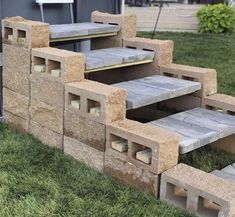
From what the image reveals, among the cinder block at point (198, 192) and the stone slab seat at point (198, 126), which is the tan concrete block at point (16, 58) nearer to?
the stone slab seat at point (198, 126)

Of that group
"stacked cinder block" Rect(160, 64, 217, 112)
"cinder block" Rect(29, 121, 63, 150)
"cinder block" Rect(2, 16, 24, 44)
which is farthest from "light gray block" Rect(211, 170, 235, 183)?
"cinder block" Rect(2, 16, 24, 44)

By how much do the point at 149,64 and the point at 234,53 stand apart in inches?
166

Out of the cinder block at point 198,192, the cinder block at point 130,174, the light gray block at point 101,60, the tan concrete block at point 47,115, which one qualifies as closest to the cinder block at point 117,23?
the light gray block at point 101,60

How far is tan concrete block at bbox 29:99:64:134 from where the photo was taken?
10.8ft

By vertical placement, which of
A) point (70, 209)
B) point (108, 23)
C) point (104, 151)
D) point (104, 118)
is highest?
point (108, 23)

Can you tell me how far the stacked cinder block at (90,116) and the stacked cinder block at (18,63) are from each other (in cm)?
52

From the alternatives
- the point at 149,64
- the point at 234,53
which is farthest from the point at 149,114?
the point at 234,53

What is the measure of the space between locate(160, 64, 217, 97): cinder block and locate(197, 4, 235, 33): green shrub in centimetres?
655

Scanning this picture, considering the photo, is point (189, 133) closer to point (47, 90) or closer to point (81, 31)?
point (47, 90)

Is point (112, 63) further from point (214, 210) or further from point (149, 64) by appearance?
point (214, 210)

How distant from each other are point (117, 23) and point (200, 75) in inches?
36.6

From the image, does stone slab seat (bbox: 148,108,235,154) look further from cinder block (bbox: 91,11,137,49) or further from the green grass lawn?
cinder block (bbox: 91,11,137,49)

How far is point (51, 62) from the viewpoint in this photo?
3.27 metres

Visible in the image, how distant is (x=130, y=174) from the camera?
2834mm
